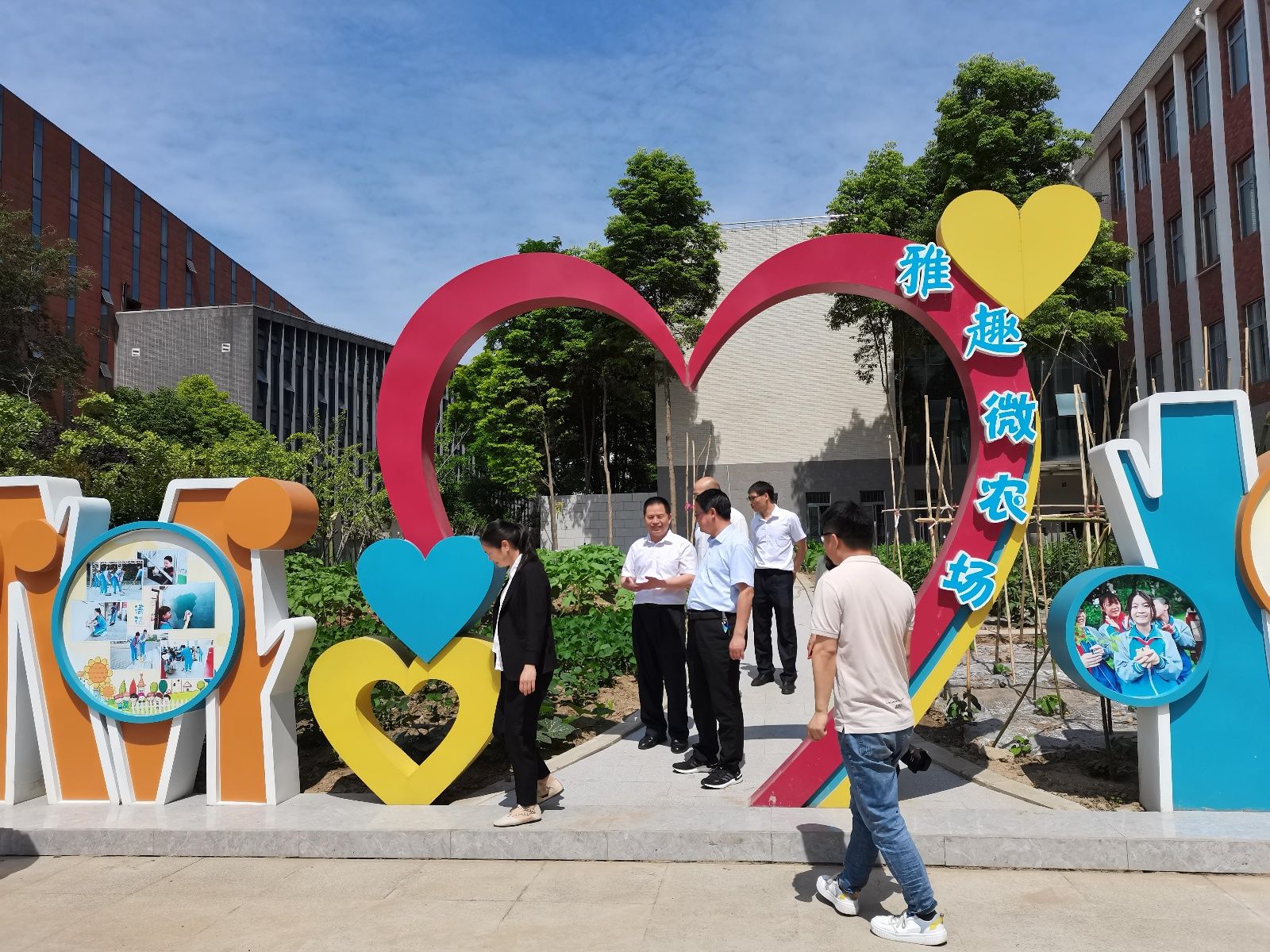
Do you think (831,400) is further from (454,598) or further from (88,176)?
(88,176)

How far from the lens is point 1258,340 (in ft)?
56.3

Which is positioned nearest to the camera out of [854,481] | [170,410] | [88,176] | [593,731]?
[593,731]

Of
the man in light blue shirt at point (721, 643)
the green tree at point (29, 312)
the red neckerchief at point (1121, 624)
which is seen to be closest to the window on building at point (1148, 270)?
the red neckerchief at point (1121, 624)

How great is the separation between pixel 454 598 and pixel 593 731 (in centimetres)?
209

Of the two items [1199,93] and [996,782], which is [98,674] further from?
[1199,93]

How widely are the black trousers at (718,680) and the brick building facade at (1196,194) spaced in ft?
46.6

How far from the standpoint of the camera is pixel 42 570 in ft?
16.5

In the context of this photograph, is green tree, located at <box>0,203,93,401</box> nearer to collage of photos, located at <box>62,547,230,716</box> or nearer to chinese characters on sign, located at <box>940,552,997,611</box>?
collage of photos, located at <box>62,547,230,716</box>

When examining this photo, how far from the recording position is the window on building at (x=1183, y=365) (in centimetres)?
2028

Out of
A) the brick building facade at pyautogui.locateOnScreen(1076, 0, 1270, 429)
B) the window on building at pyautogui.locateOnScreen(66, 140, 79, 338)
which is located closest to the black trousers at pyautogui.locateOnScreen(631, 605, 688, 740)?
the brick building facade at pyautogui.locateOnScreen(1076, 0, 1270, 429)

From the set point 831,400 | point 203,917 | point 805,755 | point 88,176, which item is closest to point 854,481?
point 831,400

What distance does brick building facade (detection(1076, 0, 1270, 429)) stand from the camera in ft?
55.5

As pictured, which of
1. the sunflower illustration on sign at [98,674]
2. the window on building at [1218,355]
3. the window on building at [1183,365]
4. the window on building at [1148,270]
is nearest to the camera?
the sunflower illustration on sign at [98,674]

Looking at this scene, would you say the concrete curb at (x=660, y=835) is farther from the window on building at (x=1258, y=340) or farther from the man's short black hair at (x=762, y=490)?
the window on building at (x=1258, y=340)
